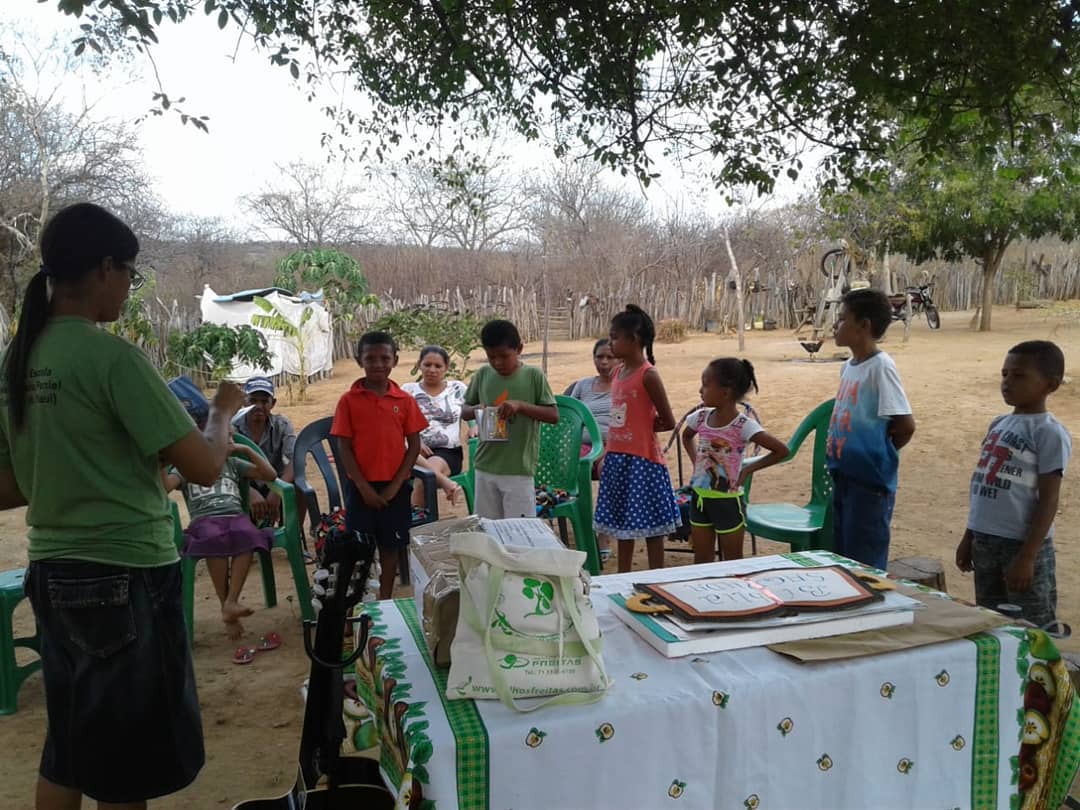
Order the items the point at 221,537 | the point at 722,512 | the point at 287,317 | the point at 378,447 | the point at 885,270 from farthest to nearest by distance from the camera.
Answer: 1. the point at 885,270
2. the point at 287,317
3. the point at 378,447
4. the point at 221,537
5. the point at 722,512

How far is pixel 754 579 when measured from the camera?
182cm

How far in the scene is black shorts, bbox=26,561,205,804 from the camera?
174 cm

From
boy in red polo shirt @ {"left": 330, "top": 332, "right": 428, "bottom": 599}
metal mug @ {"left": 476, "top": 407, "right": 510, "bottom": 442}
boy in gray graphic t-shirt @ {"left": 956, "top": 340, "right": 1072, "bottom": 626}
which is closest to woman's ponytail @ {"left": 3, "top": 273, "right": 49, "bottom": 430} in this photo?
boy in red polo shirt @ {"left": 330, "top": 332, "right": 428, "bottom": 599}

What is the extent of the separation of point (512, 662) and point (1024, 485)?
7.31ft

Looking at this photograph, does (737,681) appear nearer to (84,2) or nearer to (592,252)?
(84,2)

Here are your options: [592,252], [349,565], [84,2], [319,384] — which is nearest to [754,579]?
[349,565]

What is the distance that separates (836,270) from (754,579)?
62.5ft

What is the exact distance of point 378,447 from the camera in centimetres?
390

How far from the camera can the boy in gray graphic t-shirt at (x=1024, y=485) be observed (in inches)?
106

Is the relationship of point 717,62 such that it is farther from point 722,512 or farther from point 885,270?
point 885,270

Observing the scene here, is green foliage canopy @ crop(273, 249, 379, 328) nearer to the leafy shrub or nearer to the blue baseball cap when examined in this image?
the leafy shrub

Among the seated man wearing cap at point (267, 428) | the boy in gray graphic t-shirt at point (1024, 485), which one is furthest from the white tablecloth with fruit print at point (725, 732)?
the seated man wearing cap at point (267, 428)

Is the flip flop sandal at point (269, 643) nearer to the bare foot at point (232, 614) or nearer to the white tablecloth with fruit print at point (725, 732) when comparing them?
the bare foot at point (232, 614)

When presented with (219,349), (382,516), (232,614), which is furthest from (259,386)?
(219,349)
